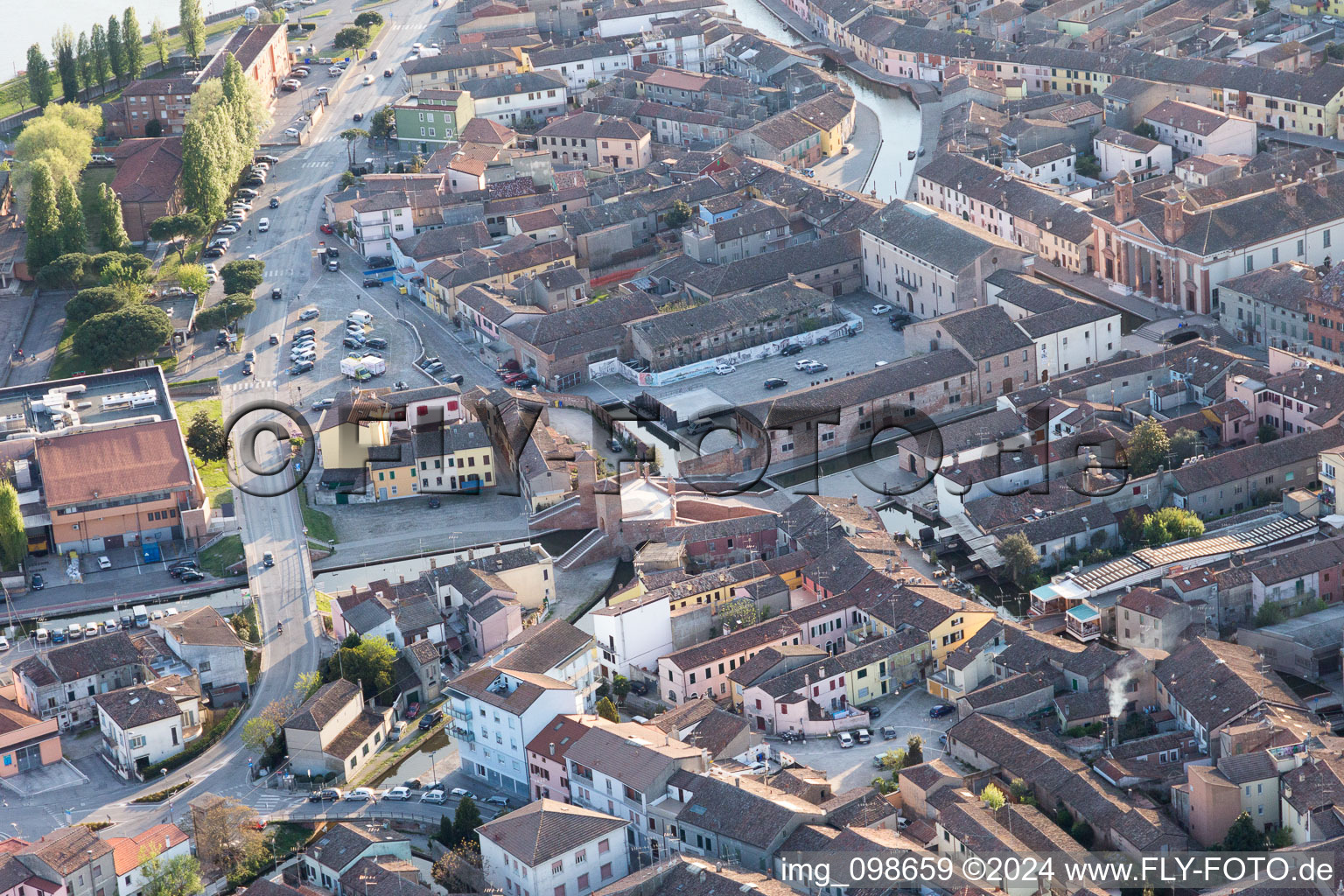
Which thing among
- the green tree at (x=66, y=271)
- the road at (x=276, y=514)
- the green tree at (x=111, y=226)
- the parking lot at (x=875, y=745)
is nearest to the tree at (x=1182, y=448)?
the parking lot at (x=875, y=745)

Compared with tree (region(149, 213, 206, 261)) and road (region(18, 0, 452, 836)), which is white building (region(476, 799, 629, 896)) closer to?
road (region(18, 0, 452, 836))

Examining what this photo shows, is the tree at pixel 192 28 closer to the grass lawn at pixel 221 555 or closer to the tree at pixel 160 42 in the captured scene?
the tree at pixel 160 42

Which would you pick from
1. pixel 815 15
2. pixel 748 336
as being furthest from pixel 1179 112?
pixel 815 15

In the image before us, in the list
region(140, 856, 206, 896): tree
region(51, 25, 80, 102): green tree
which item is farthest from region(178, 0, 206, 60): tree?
region(140, 856, 206, 896): tree

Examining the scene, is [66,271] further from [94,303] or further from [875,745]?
[875,745]

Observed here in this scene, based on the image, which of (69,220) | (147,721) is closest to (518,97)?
(69,220)
